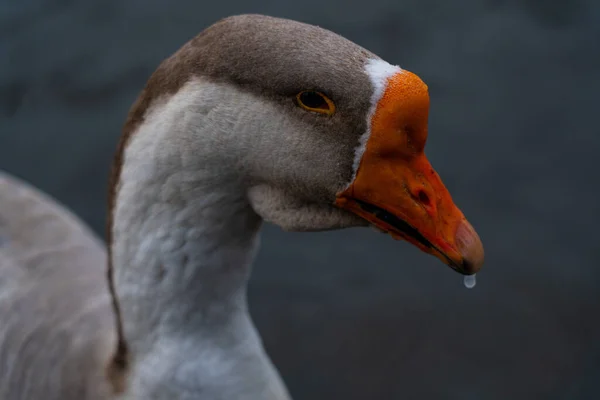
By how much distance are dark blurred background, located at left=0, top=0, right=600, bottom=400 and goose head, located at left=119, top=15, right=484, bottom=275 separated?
2486 millimetres

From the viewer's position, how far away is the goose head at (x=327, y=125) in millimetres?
1628

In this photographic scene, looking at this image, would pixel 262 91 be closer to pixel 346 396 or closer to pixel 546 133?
pixel 346 396

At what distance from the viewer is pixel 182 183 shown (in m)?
1.87

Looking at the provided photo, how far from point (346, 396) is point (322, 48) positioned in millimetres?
2741

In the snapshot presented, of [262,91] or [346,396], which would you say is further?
[346,396]

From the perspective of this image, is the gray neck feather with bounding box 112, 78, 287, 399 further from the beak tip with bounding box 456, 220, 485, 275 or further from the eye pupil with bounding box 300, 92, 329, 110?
the beak tip with bounding box 456, 220, 485, 275

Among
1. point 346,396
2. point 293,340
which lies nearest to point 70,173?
point 293,340

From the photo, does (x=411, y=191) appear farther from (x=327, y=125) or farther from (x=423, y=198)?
(x=327, y=125)

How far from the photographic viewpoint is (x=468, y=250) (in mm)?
1716

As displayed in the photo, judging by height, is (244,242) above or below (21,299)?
above

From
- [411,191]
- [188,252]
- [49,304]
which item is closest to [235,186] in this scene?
[188,252]

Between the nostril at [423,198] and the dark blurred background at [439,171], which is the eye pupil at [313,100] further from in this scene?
the dark blurred background at [439,171]

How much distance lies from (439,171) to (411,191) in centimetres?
299

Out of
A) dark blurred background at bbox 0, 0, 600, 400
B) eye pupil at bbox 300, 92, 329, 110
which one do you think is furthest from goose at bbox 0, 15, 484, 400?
dark blurred background at bbox 0, 0, 600, 400
